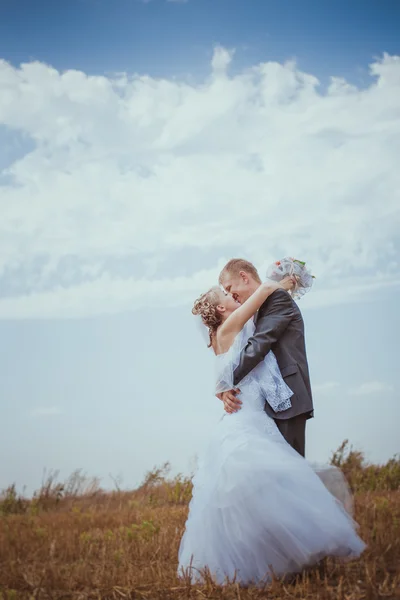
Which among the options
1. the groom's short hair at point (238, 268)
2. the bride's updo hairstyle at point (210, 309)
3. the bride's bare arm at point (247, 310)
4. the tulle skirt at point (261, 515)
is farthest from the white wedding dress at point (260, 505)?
the groom's short hair at point (238, 268)

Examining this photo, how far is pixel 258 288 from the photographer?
511 cm

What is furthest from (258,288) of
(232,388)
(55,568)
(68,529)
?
(68,529)

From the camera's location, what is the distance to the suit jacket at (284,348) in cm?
493

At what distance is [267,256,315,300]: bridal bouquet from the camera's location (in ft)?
18.0

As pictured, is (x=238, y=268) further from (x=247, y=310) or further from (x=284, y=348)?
(x=284, y=348)

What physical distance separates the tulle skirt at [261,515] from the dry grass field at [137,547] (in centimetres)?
17

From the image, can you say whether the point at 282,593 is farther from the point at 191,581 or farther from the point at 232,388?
the point at 232,388

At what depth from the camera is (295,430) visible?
197 inches

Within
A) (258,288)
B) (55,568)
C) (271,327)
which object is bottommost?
(55,568)

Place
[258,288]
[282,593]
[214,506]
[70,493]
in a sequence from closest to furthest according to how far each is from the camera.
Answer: [282,593], [214,506], [258,288], [70,493]

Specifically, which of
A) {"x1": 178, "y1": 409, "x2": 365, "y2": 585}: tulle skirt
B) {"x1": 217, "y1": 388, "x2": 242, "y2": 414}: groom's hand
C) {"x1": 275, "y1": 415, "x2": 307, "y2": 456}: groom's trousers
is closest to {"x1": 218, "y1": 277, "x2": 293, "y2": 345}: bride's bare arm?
{"x1": 217, "y1": 388, "x2": 242, "y2": 414}: groom's hand

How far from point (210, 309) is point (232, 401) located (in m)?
0.76

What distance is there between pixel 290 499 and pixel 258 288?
5.19ft

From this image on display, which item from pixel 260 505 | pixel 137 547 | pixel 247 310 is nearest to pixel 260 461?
pixel 260 505
